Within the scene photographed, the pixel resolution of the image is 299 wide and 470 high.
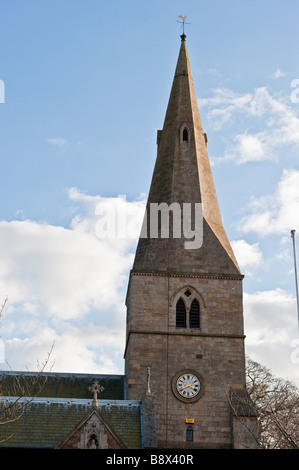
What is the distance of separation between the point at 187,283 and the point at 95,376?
6882 mm

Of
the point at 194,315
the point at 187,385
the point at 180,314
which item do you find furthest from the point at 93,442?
the point at 194,315

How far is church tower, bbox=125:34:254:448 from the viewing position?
32.7 metres

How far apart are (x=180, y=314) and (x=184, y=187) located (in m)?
7.21

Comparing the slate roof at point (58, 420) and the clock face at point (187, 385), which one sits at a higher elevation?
the clock face at point (187, 385)

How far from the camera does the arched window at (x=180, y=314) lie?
34612mm

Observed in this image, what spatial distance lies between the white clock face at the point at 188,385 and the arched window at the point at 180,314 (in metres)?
2.47

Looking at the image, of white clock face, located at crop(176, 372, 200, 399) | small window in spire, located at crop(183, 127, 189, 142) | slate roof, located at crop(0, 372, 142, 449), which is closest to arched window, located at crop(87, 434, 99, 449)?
slate roof, located at crop(0, 372, 142, 449)

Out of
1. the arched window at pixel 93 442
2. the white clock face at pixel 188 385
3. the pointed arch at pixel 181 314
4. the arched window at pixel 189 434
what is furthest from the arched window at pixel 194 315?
the arched window at pixel 93 442

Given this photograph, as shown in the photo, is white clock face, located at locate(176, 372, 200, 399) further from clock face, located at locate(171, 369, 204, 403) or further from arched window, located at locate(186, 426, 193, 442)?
arched window, located at locate(186, 426, 193, 442)

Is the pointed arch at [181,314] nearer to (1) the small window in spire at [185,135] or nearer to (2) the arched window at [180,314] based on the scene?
(2) the arched window at [180,314]

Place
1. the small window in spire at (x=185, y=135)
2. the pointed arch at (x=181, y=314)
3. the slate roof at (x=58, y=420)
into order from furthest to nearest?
the small window in spire at (x=185, y=135) < the pointed arch at (x=181, y=314) < the slate roof at (x=58, y=420)

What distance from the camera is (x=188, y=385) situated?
3325cm
